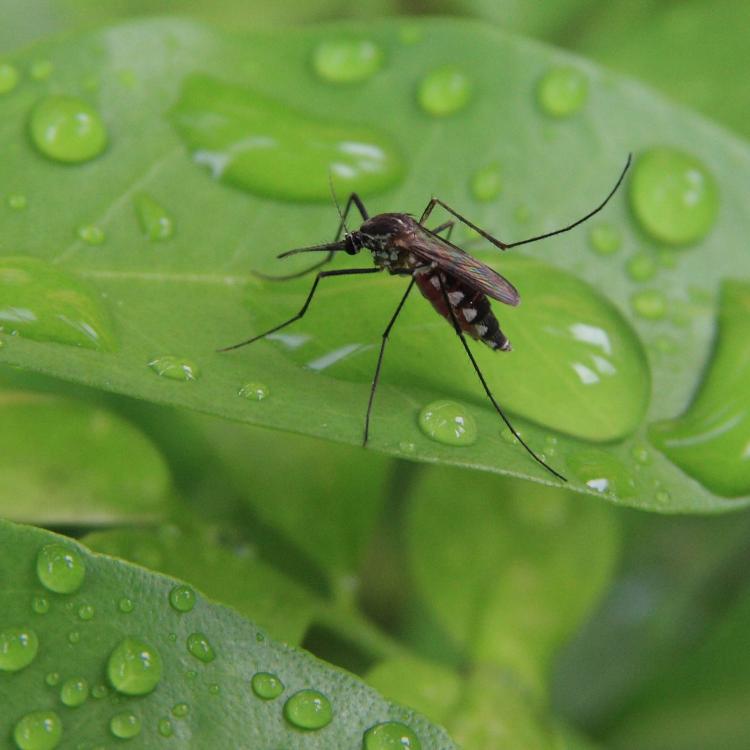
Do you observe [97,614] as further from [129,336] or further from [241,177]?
[241,177]

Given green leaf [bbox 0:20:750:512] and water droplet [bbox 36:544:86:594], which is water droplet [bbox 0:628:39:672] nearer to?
water droplet [bbox 36:544:86:594]

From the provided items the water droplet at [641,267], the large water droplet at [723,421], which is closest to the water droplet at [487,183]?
the water droplet at [641,267]

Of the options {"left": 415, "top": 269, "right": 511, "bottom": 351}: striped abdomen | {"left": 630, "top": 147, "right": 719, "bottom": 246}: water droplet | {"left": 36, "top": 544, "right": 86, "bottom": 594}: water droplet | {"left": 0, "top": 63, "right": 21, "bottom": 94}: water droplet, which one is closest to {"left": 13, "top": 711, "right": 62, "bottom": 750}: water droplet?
{"left": 36, "top": 544, "right": 86, "bottom": 594}: water droplet

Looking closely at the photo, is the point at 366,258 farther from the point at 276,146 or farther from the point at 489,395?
the point at 489,395

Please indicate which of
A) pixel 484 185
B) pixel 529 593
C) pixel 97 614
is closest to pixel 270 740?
pixel 97 614

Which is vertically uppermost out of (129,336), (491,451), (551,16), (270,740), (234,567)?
(551,16)

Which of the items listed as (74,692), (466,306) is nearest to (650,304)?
(466,306)

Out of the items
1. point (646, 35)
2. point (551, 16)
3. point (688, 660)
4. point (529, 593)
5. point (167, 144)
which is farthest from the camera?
point (551, 16)
